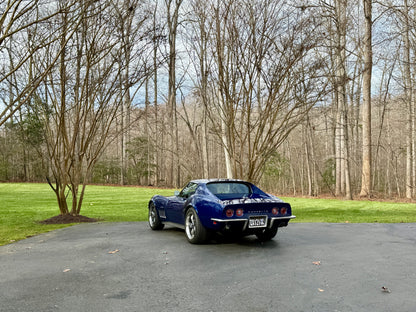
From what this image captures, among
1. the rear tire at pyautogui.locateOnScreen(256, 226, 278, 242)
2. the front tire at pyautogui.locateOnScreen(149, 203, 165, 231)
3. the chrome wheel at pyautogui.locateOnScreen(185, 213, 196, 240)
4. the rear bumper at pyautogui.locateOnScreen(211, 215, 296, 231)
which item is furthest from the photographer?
the front tire at pyautogui.locateOnScreen(149, 203, 165, 231)

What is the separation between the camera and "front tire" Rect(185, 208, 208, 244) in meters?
7.21

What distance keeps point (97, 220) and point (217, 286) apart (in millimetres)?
8601

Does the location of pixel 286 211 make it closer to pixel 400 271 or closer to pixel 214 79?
pixel 400 271

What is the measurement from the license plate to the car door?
62.9 inches

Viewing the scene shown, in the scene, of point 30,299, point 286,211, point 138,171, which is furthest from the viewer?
point 138,171

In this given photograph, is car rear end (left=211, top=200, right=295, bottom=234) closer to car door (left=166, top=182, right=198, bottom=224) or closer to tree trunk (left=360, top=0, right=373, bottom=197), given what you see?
car door (left=166, top=182, right=198, bottom=224)

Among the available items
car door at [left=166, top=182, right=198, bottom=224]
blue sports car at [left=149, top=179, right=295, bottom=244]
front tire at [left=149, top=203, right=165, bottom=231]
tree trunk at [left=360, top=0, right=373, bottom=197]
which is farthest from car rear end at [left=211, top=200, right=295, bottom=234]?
tree trunk at [left=360, top=0, right=373, bottom=197]

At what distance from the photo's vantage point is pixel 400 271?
5316mm

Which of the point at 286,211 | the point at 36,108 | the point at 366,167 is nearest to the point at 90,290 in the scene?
the point at 286,211

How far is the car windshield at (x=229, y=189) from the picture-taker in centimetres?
772

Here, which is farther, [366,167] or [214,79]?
[366,167]

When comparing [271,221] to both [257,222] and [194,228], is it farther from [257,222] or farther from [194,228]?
[194,228]

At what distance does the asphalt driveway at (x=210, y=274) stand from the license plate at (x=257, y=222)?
450mm

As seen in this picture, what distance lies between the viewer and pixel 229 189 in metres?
8.09
